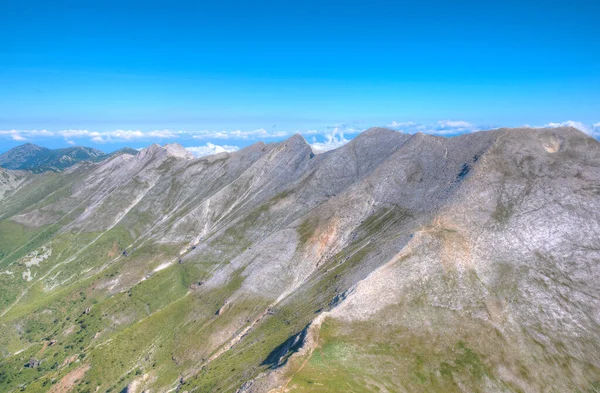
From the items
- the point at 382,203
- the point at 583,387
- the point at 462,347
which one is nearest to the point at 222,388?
the point at 462,347

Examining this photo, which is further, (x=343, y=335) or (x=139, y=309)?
(x=139, y=309)

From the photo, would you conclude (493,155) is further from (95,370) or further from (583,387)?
(95,370)

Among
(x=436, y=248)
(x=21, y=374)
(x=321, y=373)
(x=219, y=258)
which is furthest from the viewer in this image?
(x=219, y=258)

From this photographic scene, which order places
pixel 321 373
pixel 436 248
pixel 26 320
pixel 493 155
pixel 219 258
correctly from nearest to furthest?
1. pixel 321 373
2. pixel 436 248
3. pixel 493 155
4. pixel 26 320
5. pixel 219 258

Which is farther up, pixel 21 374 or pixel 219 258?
pixel 219 258

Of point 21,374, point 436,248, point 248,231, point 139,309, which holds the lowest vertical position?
point 21,374

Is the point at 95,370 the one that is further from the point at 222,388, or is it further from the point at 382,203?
the point at 382,203

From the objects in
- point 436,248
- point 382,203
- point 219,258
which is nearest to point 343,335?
point 436,248
